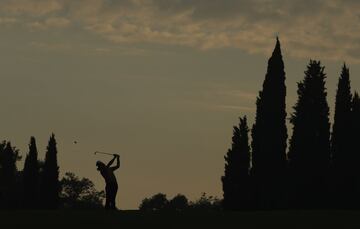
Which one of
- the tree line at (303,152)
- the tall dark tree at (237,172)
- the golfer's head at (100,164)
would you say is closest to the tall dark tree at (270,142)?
the tree line at (303,152)

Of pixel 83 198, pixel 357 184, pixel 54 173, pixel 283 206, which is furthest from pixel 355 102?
pixel 83 198

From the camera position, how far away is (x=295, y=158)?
79125 millimetres

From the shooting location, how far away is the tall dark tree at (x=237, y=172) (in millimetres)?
86575

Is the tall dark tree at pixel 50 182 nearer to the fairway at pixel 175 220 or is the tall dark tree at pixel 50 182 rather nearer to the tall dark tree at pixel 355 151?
the tall dark tree at pixel 355 151

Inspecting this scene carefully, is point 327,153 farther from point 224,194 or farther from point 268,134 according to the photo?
point 224,194

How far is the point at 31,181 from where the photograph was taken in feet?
356

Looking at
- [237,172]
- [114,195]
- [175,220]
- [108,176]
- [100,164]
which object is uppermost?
[237,172]

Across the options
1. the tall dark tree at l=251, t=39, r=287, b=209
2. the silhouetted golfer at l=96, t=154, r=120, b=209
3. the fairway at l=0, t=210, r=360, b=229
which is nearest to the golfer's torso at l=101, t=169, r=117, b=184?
the silhouetted golfer at l=96, t=154, r=120, b=209

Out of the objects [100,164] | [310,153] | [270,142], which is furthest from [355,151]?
[100,164]

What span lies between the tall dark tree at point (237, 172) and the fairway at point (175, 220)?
4503cm

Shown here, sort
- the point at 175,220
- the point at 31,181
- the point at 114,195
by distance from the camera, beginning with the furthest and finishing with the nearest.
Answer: the point at 31,181 < the point at 114,195 < the point at 175,220

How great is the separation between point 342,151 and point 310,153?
→ 3.14 metres

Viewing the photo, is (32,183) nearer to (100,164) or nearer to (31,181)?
(31,181)

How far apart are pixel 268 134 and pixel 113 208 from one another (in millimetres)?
37646
